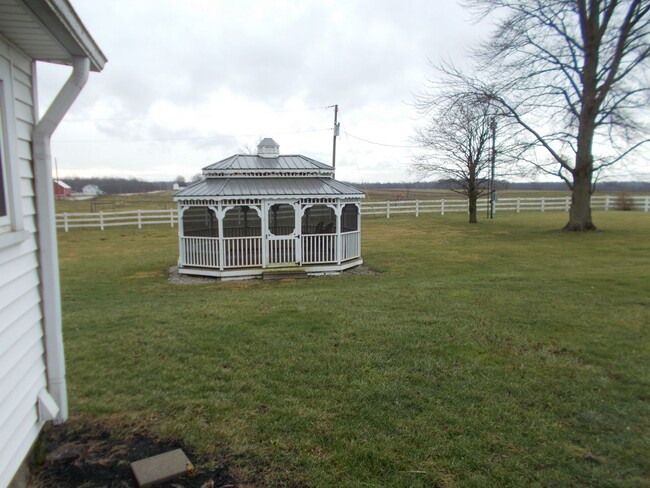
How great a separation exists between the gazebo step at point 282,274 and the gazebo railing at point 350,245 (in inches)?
61.1

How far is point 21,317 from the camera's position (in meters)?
2.55

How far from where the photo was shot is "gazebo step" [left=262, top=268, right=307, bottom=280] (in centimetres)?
1146

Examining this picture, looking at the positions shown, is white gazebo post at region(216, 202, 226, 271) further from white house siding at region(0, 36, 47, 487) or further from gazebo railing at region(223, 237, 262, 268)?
white house siding at region(0, 36, 47, 487)

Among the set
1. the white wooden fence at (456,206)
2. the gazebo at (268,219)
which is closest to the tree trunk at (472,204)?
the white wooden fence at (456,206)

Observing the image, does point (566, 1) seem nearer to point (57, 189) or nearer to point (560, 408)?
point (560, 408)

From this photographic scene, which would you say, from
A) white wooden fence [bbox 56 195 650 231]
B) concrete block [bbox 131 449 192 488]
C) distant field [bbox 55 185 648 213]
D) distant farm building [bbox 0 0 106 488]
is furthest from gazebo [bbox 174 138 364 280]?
distant field [bbox 55 185 648 213]

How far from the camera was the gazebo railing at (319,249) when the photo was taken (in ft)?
39.7

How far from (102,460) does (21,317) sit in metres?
1.08

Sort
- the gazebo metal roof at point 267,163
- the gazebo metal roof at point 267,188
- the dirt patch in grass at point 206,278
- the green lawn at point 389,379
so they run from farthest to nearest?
the gazebo metal roof at point 267,163 → the gazebo metal roof at point 267,188 → the dirt patch in grass at point 206,278 → the green lawn at point 389,379

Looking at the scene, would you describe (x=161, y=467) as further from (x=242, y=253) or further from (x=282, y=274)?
(x=242, y=253)

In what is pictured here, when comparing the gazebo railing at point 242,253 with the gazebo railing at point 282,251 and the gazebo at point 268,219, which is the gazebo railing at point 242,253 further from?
the gazebo railing at point 282,251

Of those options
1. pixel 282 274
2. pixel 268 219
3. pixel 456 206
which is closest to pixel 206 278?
pixel 282 274

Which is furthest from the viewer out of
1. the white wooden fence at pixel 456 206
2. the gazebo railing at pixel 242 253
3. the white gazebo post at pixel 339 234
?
the white wooden fence at pixel 456 206

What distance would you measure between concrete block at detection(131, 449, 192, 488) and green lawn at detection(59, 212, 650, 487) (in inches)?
7.6
